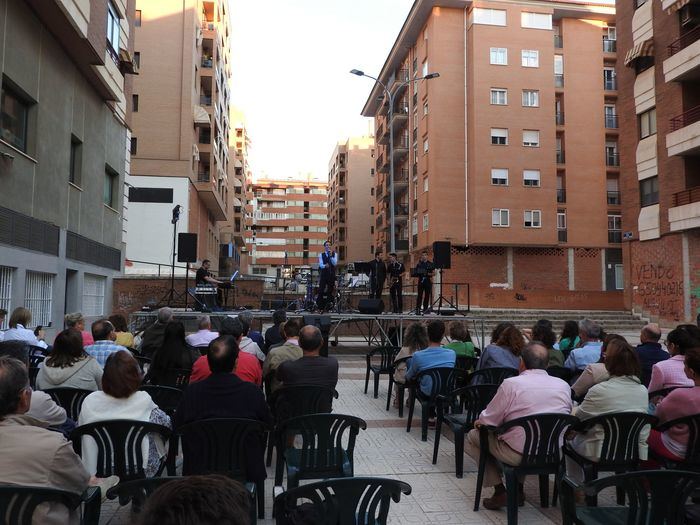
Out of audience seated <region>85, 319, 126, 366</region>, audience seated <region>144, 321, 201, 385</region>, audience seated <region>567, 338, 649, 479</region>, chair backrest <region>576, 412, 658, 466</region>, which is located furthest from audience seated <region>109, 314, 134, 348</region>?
chair backrest <region>576, 412, 658, 466</region>

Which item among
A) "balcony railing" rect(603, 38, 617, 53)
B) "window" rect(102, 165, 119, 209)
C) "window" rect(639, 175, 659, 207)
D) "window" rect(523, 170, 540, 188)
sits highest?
"balcony railing" rect(603, 38, 617, 53)

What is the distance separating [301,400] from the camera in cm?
490

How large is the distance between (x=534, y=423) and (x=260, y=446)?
6.59 ft

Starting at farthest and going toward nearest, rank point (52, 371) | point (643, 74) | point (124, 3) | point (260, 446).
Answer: point (643, 74), point (124, 3), point (52, 371), point (260, 446)

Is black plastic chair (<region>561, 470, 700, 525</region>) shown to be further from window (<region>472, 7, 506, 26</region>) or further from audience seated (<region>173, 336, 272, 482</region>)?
window (<region>472, 7, 506, 26</region>)

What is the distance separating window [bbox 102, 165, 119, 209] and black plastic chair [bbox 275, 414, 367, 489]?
1608cm

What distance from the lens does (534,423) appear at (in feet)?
13.1

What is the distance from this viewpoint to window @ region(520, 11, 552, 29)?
3541 centimetres

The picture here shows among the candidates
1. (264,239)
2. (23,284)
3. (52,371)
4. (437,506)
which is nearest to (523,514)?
(437,506)

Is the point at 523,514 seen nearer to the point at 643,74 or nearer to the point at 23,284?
the point at 23,284

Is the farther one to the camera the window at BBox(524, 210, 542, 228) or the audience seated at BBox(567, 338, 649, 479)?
the window at BBox(524, 210, 542, 228)

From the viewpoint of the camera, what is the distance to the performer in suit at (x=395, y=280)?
1517 cm

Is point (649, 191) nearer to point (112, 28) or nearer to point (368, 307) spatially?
point (368, 307)

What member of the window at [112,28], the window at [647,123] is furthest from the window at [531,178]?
the window at [112,28]
